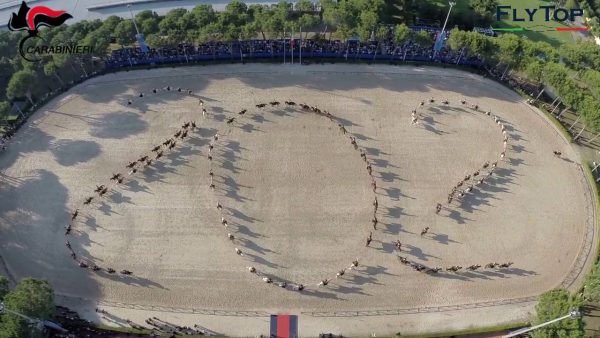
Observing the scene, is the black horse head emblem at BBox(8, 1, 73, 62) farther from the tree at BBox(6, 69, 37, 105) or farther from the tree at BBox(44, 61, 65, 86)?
the tree at BBox(6, 69, 37, 105)

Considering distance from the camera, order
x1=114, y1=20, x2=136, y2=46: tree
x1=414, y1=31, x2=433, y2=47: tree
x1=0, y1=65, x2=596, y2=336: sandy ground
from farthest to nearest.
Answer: x1=414, y1=31, x2=433, y2=47: tree
x1=114, y1=20, x2=136, y2=46: tree
x1=0, y1=65, x2=596, y2=336: sandy ground

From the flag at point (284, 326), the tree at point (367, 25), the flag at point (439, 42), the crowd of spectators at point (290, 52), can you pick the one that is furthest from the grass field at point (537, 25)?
the flag at point (284, 326)

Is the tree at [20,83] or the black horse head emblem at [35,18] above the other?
the black horse head emblem at [35,18]

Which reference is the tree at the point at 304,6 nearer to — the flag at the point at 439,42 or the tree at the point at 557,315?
the flag at the point at 439,42

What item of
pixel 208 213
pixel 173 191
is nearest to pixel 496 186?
pixel 208 213

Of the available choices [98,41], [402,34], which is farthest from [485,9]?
[98,41]

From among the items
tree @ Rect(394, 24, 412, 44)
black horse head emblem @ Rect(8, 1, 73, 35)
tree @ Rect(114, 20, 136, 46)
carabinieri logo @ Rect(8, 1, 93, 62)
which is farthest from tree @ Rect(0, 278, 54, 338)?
tree @ Rect(394, 24, 412, 44)

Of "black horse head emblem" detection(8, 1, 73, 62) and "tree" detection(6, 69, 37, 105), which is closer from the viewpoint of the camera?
"tree" detection(6, 69, 37, 105)
